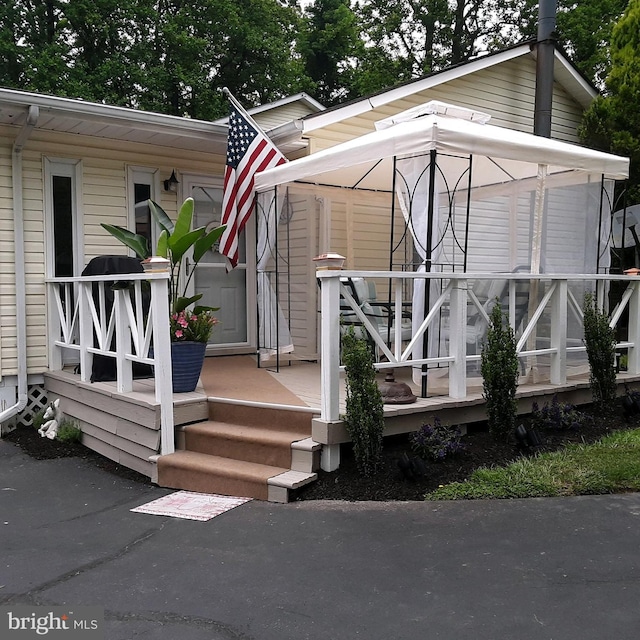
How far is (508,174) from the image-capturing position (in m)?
6.60

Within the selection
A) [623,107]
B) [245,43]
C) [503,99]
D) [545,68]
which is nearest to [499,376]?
[503,99]

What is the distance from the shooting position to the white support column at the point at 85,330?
5.79 m

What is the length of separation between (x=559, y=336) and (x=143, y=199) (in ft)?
15.3

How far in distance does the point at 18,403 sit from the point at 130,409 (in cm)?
196

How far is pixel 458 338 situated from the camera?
16.1ft

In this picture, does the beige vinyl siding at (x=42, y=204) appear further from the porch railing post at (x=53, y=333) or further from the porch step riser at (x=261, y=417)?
the porch step riser at (x=261, y=417)

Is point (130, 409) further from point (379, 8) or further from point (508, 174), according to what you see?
point (379, 8)

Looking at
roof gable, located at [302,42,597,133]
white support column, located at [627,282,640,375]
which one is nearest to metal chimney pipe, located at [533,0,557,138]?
roof gable, located at [302,42,597,133]

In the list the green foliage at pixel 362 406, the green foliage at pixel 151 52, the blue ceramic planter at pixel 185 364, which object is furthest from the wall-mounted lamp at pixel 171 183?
the green foliage at pixel 151 52

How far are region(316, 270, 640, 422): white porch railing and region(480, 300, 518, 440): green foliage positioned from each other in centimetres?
21

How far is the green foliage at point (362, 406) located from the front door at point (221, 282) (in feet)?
12.2

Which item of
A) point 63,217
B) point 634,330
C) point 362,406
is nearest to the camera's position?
point 362,406

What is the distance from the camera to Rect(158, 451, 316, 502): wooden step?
4.21 meters

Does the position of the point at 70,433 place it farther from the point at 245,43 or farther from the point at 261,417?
the point at 245,43
